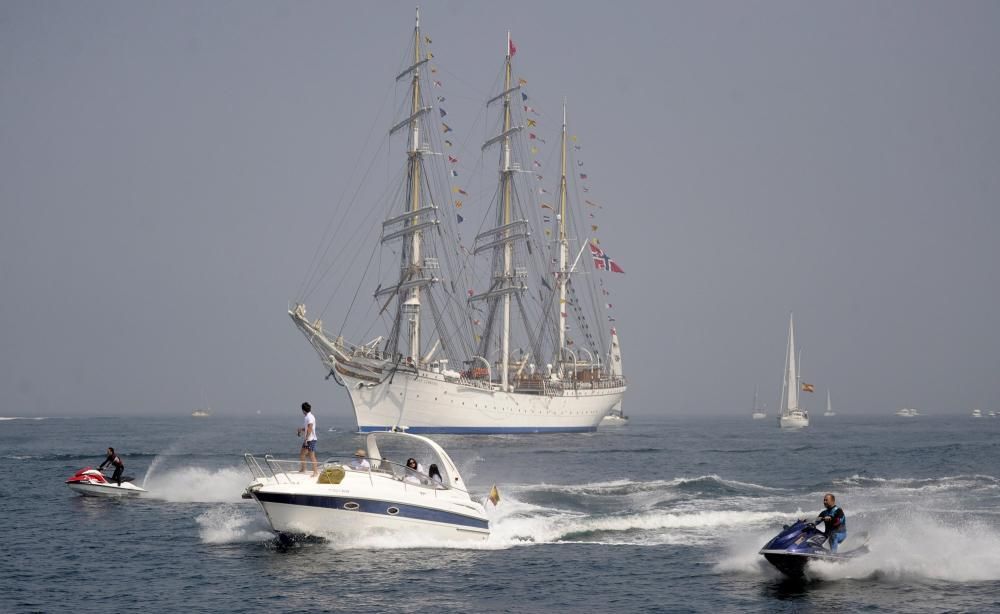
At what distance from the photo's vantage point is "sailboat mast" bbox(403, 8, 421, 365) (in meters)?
99.1

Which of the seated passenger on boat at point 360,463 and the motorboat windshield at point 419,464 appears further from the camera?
the motorboat windshield at point 419,464

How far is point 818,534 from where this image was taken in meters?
23.4

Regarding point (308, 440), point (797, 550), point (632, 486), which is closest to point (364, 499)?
point (308, 440)

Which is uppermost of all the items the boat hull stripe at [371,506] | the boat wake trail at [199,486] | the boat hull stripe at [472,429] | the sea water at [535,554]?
the boat hull stripe at [472,429]

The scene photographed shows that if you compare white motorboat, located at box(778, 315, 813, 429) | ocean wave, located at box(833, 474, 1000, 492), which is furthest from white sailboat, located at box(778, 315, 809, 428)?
ocean wave, located at box(833, 474, 1000, 492)

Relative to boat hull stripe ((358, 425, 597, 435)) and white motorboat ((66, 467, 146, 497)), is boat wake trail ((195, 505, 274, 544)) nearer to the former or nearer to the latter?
white motorboat ((66, 467, 146, 497))

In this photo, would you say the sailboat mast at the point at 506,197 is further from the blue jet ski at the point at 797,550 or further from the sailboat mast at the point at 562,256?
the blue jet ski at the point at 797,550

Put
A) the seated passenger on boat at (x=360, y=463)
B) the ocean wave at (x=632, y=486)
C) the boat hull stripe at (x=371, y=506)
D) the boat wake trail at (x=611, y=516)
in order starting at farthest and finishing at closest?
the ocean wave at (x=632, y=486)
the boat wake trail at (x=611, y=516)
the seated passenger on boat at (x=360, y=463)
the boat hull stripe at (x=371, y=506)

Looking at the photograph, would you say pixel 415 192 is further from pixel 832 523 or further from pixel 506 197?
pixel 832 523

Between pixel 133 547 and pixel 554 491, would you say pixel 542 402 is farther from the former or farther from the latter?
pixel 133 547

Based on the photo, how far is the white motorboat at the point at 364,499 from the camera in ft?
84.4

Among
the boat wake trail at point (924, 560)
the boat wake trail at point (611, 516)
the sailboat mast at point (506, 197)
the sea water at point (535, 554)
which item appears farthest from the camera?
the sailboat mast at point (506, 197)

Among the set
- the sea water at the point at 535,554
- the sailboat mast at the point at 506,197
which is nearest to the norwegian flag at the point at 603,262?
the sailboat mast at the point at 506,197

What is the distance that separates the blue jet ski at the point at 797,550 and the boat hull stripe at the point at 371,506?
822 cm
